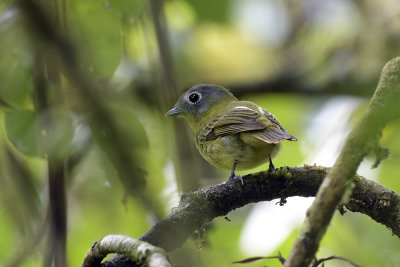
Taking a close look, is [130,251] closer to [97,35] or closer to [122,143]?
[122,143]

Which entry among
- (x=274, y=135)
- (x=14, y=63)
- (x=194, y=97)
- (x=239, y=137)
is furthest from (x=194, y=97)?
(x=14, y=63)

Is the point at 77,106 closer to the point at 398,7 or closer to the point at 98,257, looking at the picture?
the point at 98,257

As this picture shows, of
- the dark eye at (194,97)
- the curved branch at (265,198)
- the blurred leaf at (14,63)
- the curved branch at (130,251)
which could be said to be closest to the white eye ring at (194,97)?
the dark eye at (194,97)

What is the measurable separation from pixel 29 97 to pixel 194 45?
3.53 metres

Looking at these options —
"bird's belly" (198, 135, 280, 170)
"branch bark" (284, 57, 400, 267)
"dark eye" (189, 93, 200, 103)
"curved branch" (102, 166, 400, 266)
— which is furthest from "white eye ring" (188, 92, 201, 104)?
"branch bark" (284, 57, 400, 267)

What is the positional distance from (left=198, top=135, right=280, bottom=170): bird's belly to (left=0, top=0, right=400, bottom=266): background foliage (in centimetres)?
27

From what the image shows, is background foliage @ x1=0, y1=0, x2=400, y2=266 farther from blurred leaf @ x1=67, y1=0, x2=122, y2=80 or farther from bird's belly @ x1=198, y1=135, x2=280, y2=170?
bird's belly @ x1=198, y1=135, x2=280, y2=170

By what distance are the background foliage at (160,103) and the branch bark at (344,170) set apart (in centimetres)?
71

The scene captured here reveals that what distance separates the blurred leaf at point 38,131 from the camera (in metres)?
2.14

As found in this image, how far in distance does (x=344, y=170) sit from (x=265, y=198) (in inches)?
36.3

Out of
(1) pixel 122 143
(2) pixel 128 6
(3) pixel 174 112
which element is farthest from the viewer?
(3) pixel 174 112

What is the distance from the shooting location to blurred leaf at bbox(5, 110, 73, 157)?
7.04 ft

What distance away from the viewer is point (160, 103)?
4664mm

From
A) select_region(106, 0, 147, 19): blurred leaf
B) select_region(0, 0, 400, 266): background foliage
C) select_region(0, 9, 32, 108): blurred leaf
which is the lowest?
select_region(0, 0, 400, 266): background foliage
